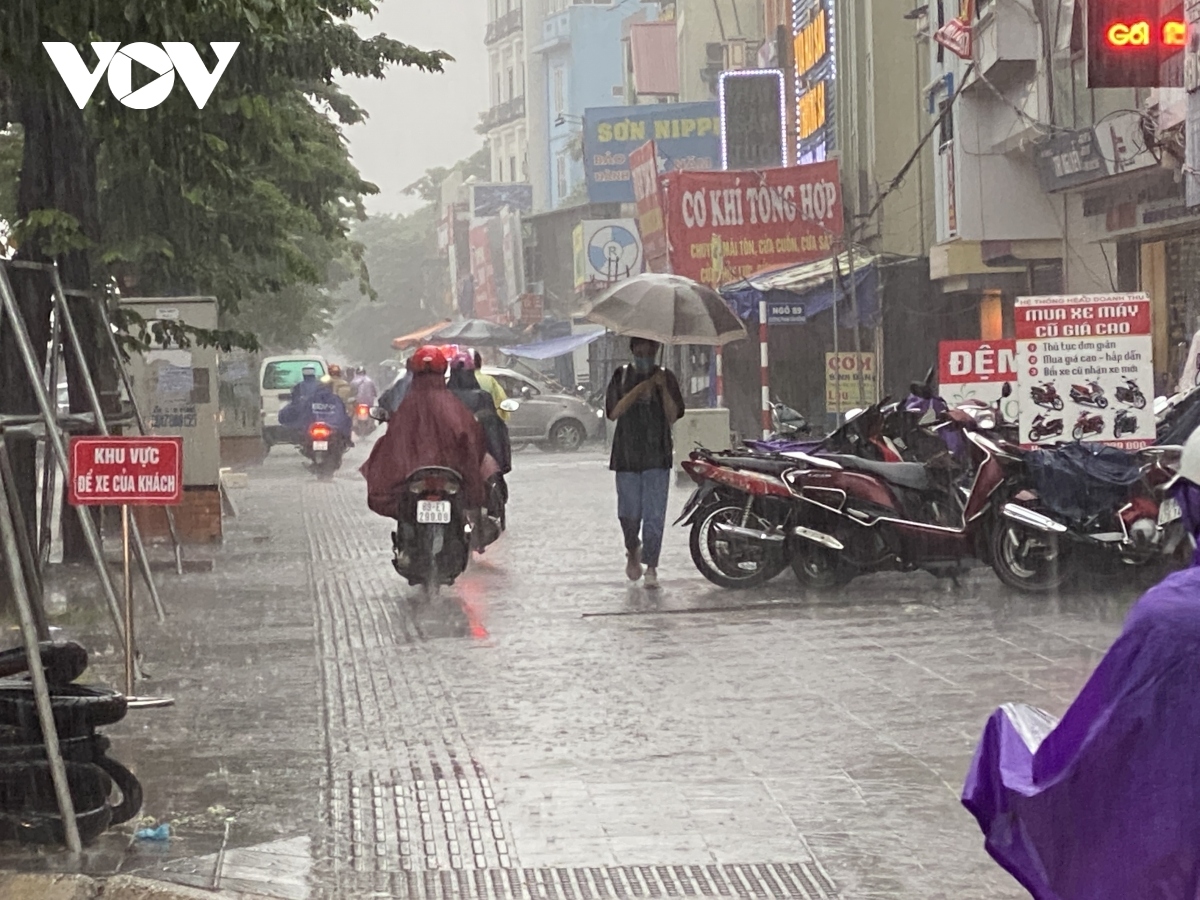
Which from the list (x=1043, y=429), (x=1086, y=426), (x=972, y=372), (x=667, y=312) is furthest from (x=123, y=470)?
(x=972, y=372)

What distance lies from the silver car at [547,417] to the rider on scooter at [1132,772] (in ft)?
111

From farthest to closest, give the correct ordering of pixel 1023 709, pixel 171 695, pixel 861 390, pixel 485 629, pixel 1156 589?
pixel 861 390 < pixel 485 629 < pixel 171 695 < pixel 1023 709 < pixel 1156 589

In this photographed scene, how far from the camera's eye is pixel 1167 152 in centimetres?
1739

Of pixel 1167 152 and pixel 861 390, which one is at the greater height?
pixel 1167 152

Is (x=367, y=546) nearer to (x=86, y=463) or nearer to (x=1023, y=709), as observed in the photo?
(x=86, y=463)

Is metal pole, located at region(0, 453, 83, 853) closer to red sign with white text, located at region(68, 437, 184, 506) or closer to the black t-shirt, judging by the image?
red sign with white text, located at region(68, 437, 184, 506)

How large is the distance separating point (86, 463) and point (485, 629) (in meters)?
3.99

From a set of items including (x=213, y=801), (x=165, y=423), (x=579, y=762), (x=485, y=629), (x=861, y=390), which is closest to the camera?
(x=213, y=801)

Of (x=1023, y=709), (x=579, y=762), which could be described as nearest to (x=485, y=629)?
(x=579, y=762)

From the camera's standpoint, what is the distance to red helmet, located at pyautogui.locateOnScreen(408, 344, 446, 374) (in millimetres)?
13508

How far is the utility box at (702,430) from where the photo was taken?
78.3ft

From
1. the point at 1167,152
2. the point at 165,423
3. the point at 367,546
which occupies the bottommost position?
the point at 367,546

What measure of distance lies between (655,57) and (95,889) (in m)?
54.9

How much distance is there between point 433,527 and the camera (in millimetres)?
12883
